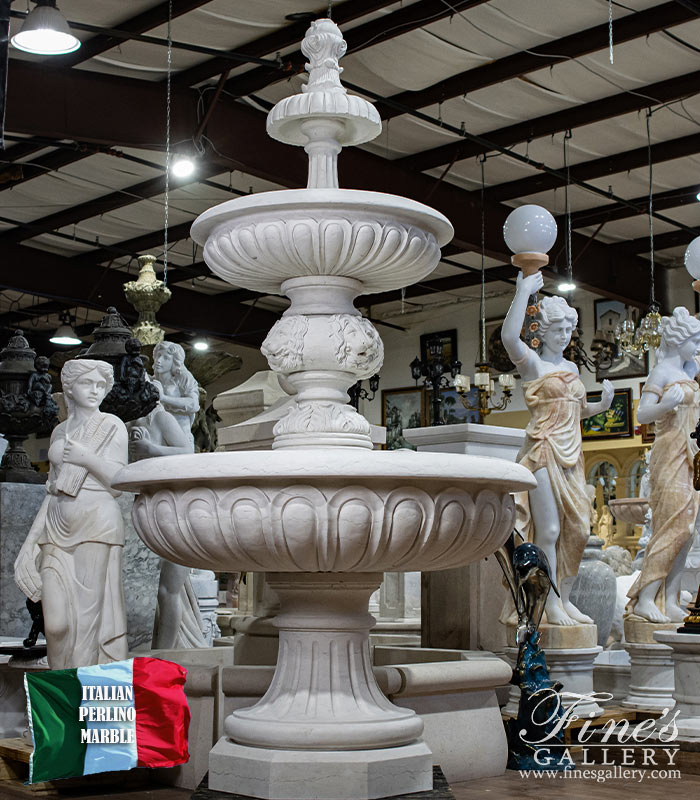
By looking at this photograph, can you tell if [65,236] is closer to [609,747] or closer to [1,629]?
[1,629]

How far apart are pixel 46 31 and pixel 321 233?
5080mm

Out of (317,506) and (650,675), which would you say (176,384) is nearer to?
(650,675)

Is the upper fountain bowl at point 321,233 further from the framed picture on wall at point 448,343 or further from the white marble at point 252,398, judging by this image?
the framed picture on wall at point 448,343

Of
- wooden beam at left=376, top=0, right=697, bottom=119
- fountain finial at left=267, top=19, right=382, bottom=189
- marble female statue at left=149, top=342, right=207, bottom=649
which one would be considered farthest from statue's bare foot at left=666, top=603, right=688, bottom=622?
wooden beam at left=376, top=0, right=697, bottom=119

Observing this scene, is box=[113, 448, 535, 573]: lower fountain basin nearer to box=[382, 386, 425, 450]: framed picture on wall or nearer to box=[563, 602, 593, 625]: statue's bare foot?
box=[563, 602, 593, 625]: statue's bare foot

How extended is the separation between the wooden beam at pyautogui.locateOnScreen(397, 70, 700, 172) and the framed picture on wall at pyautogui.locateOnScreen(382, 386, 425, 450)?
779 centimetres

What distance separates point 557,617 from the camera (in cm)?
518

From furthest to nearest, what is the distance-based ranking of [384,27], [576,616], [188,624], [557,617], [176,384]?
[384,27]
[176,384]
[188,624]
[576,616]
[557,617]

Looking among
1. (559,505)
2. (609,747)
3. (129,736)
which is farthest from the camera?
(559,505)

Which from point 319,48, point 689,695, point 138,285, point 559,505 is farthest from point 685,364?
point 138,285

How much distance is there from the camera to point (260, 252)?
336 centimetres

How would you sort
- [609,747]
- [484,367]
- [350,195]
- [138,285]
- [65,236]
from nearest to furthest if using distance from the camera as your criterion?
[350,195] < [609,747] < [138,285] < [484,367] < [65,236]

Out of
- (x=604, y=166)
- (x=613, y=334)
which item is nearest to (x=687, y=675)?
(x=604, y=166)

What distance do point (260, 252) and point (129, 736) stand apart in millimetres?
1517
